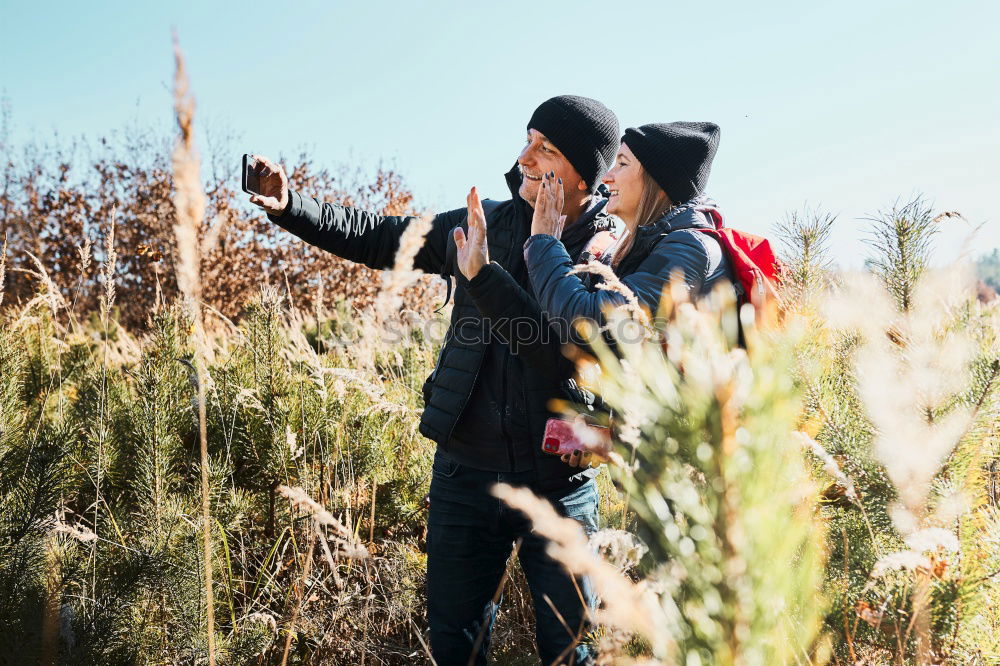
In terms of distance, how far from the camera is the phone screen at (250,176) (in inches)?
85.0

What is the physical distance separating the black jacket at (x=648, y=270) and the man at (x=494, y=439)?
0.17 meters

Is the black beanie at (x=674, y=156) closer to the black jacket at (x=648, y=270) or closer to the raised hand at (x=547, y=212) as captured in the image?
the black jacket at (x=648, y=270)

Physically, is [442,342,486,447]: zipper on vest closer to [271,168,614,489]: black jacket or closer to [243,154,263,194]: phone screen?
[271,168,614,489]: black jacket

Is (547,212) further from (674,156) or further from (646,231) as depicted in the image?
(674,156)

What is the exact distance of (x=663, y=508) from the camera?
50 centimetres

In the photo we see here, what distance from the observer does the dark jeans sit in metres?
2.02

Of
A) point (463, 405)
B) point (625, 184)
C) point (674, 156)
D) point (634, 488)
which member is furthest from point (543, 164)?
point (634, 488)

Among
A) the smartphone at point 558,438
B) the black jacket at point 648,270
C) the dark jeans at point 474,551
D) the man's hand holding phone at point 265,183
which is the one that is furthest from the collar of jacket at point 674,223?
the man's hand holding phone at point 265,183

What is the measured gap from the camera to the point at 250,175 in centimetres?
218

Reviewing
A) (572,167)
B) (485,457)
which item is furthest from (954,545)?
(572,167)

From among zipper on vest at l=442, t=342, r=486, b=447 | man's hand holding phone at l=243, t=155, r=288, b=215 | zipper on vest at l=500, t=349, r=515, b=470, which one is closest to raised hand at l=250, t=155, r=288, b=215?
man's hand holding phone at l=243, t=155, r=288, b=215

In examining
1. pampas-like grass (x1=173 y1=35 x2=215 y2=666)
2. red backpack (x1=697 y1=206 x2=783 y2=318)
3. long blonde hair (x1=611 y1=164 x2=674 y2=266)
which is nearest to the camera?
pampas-like grass (x1=173 y1=35 x2=215 y2=666)

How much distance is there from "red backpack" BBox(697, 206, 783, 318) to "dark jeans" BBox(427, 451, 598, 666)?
812 mm

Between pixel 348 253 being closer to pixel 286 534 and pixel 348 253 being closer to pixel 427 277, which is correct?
pixel 286 534
